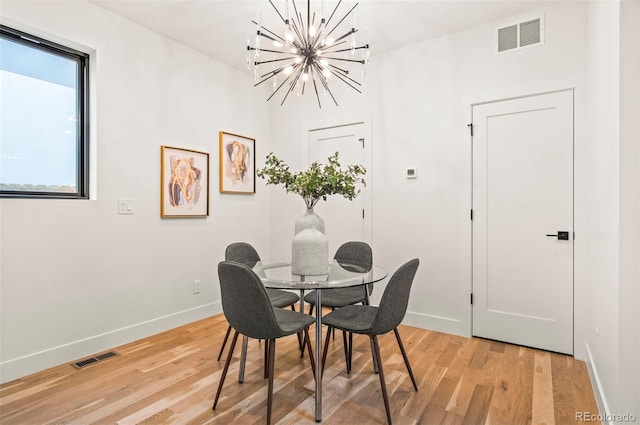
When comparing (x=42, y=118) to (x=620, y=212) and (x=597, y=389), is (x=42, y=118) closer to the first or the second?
(x=620, y=212)

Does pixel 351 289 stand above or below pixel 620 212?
below

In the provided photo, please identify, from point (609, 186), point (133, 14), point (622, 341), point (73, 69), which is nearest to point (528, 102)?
point (609, 186)

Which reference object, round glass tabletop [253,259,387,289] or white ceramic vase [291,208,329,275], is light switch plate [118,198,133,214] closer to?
round glass tabletop [253,259,387,289]

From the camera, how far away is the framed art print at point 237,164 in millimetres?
3898

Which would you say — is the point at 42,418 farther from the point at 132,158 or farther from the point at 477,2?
the point at 477,2

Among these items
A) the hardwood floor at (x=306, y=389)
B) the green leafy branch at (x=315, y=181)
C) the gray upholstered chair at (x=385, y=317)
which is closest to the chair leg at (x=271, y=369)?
the hardwood floor at (x=306, y=389)

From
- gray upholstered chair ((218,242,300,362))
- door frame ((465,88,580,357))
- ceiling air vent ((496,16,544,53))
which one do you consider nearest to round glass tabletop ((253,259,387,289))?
gray upholstered chair ((218,242,300,362))

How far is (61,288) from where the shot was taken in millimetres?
2627

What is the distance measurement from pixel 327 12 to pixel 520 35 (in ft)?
5.39

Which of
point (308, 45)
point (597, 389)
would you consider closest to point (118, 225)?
point (308, 45)

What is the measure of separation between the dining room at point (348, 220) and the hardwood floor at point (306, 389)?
0.02m

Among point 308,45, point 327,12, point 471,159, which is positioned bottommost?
point 471,159

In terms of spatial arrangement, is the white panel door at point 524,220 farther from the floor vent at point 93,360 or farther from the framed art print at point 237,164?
the floor vent at point 93,360

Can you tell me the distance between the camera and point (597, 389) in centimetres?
207
